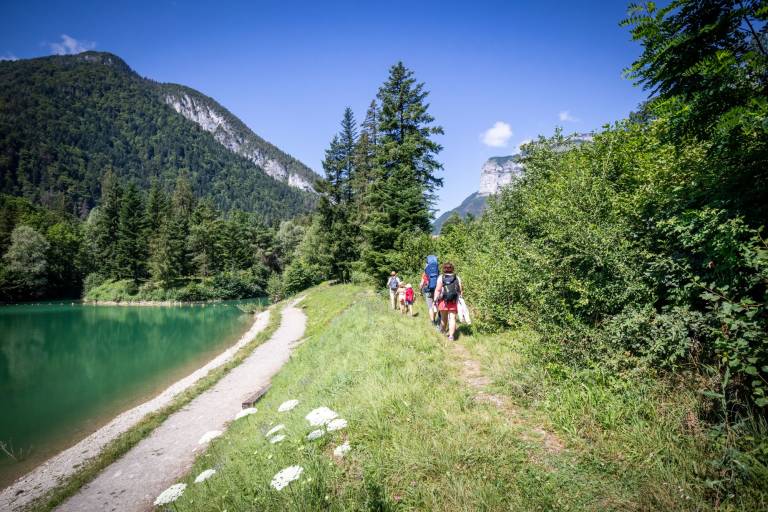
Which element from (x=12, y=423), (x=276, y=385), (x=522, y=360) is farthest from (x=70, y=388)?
(x=522, y=360)

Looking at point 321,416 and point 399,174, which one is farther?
point 399,174

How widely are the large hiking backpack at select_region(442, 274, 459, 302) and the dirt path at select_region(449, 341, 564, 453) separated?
1.32 metres

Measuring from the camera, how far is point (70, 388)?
19.0 m

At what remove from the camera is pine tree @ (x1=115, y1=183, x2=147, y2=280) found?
63094 millimetres

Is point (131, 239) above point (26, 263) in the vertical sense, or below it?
above

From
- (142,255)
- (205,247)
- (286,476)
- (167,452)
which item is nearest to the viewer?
(286,476)

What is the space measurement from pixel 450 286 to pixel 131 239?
7465 centimetres

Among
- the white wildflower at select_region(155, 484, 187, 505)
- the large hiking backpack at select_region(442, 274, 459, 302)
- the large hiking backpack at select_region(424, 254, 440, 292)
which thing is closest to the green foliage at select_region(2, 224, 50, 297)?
the large hiking backpack at select_region(424, 254, 440, 292)

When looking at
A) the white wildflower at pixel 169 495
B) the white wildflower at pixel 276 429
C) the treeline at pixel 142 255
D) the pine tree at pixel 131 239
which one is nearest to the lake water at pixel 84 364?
the white wildflower at pixel 276 429

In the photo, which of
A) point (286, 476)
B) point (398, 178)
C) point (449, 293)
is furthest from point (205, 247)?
point (286, 476)

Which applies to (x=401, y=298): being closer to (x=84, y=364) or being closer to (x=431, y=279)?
(x=431, y=279)

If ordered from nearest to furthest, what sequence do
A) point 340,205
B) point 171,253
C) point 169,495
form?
point 169,495, point 340,205, point 171,253

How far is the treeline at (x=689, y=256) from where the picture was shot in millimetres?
3078

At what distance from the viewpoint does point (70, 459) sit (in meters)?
11.1
